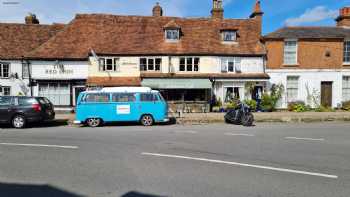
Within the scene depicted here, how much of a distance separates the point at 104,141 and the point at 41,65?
1491cm

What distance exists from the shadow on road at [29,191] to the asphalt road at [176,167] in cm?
2

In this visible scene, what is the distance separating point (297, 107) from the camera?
20578 mm

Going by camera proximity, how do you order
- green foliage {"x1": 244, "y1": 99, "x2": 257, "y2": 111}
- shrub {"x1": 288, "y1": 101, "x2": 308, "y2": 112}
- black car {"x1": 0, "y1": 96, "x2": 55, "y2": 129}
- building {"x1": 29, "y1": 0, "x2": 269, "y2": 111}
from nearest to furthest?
black car {"x1": 0, "y1": 96, "x2": 55, "y2": 129}
green foliage {"x1": 244, "y1": 99, "x2": 257, "y2": 111}
shrub {"x1": 288, "y1": 101, "x2": 308, "y2": 112}
building {"x1": 29, "y1": 0, "x2": 269, "y2": 111}

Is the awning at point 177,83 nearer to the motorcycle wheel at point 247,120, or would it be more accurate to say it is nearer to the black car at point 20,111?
the motorcycle wheel at point 247,120

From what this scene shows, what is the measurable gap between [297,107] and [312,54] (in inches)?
194

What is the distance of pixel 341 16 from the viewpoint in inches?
938

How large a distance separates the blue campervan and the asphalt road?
4160mm

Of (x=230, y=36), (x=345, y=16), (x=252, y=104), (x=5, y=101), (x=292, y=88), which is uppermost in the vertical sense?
(x=345, y=16)

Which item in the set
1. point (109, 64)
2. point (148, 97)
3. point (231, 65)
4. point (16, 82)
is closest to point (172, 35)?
point (231, 65)

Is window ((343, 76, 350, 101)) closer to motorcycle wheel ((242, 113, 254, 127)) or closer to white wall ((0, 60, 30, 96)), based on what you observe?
motorcycle wheel ((242, 113, 254, 127))

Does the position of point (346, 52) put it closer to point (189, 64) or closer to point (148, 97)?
point (189, 64)

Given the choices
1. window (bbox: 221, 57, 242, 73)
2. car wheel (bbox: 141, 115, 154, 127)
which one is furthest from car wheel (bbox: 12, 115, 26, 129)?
window (bbox: 221, 57, 242, 73)

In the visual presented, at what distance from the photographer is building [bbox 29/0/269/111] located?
20.7 m

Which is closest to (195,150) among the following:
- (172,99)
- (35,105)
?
(35,105)
